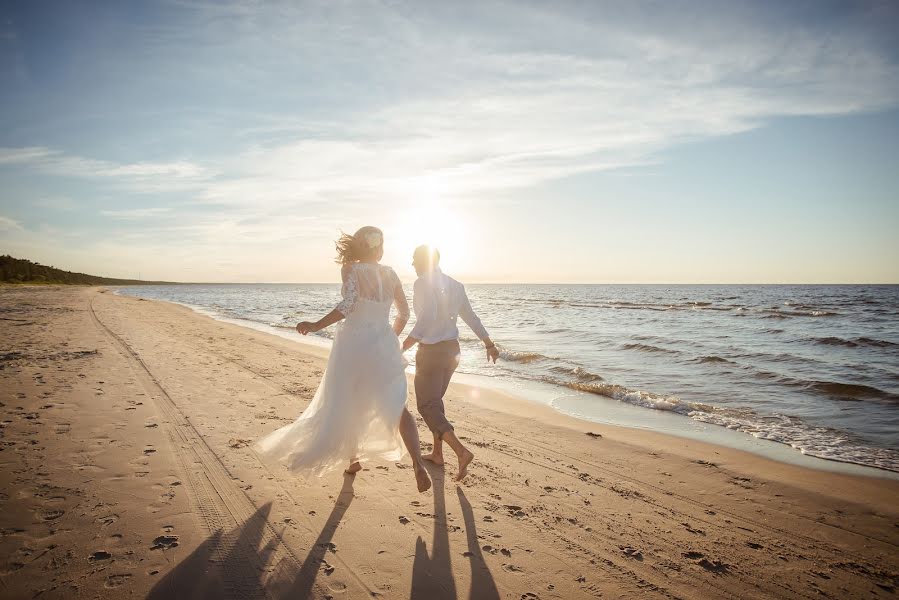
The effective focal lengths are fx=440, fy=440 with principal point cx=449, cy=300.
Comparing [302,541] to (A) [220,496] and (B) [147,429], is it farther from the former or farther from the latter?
(B) [147,429]

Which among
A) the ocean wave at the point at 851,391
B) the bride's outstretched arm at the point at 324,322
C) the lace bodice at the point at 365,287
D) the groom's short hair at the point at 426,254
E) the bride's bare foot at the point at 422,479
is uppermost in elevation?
the groom's short hair at the point at 426,254

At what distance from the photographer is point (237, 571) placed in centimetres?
273

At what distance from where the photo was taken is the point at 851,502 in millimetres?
4215

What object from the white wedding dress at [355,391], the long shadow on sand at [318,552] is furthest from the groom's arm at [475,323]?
the long shadow on sand at [318,552]

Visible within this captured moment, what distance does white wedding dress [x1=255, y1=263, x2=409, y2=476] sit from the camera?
12.2ft

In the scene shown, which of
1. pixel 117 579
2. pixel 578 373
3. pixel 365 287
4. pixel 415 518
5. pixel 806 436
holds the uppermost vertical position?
pixel 365 287

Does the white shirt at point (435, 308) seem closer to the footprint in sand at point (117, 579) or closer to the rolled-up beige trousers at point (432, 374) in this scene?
the rolled-up beige trousers at point (432, 374)

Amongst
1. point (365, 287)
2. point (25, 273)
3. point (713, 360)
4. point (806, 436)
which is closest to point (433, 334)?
point (365, 287)

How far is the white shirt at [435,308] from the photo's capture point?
420 cm

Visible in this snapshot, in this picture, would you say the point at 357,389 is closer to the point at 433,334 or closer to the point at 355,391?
the point at 355,391

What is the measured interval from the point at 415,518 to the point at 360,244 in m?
2.32

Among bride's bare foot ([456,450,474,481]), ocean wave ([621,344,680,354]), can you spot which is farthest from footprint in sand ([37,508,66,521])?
ocean wave ([621,344,680,354])

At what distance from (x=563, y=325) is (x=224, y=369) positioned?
16.9 metres

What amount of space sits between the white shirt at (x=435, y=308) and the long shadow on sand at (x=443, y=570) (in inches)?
61.6
